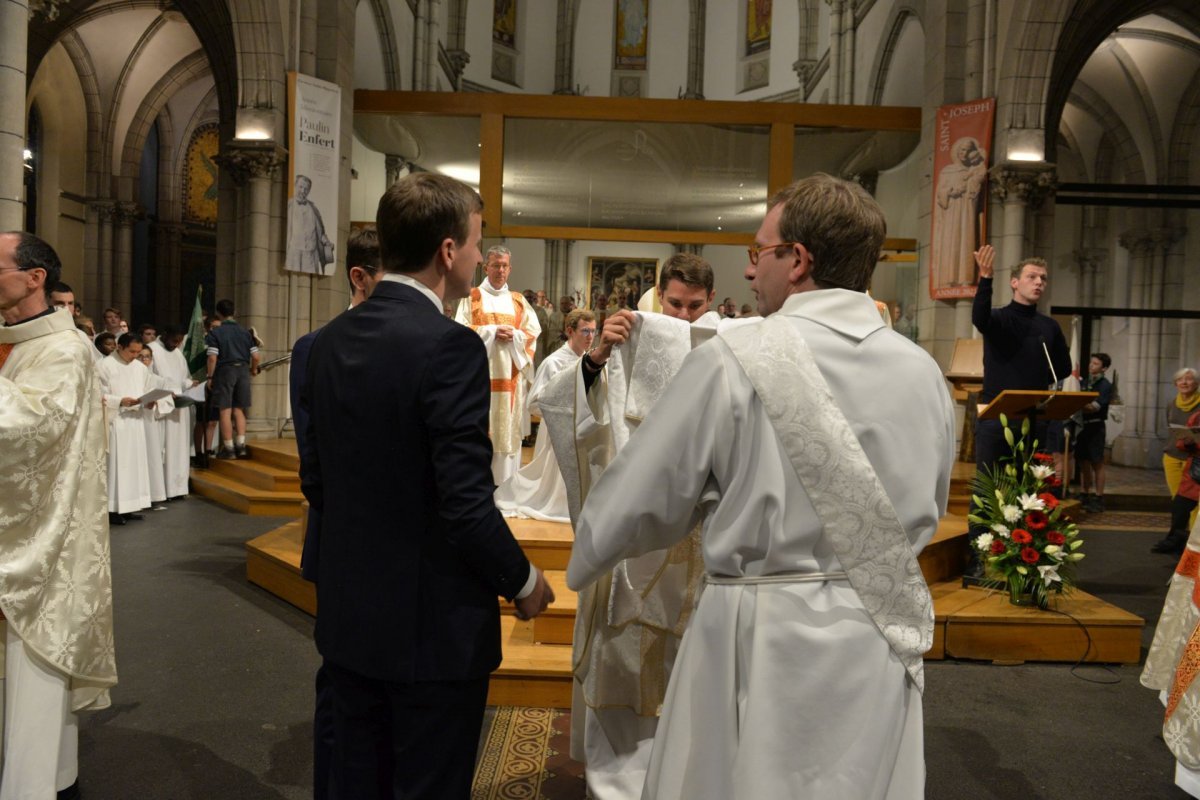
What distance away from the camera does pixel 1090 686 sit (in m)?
4.39

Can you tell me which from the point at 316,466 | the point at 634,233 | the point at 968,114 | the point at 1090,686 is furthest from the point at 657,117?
the point at 316,466

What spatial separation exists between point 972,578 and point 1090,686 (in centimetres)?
100

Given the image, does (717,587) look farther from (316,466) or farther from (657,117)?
(657,117)

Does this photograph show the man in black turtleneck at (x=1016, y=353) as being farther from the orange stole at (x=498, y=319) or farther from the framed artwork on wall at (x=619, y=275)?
the framed artwork on wall at (x=619, y=275)

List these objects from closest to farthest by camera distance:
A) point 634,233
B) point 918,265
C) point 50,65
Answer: point 918,265 → point 634,233 → point 50,65

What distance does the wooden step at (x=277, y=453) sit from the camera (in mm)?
8773

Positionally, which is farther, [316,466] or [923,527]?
[316,466]

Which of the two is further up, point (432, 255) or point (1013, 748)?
point (432, 255)

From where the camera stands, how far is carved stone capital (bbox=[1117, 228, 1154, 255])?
14406 millimetres

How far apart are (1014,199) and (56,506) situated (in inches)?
376

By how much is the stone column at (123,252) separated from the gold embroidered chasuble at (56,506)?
15.8 m

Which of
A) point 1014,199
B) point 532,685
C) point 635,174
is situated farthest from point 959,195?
point 532,685

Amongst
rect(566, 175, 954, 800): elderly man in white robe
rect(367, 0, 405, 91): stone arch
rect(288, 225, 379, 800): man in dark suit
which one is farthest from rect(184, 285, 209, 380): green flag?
rect(566, 175, 954, 800): elderly man in white robe

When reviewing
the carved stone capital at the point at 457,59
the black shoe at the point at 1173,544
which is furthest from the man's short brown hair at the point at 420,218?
the carved stone capital at the point at 457,59
